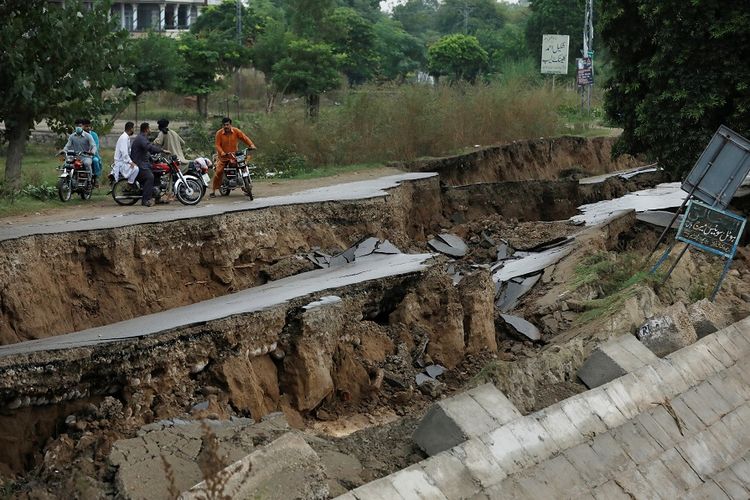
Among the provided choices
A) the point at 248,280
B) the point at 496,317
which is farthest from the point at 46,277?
the point at 496,317

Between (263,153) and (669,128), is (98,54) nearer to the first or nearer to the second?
(263,153)

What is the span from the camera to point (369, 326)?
11297mm

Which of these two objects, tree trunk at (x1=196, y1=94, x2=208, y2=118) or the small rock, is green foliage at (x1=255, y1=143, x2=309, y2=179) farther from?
tree trunk at (x1=196, y1=94, x2=208, y2=118)

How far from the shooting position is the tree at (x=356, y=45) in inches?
1839

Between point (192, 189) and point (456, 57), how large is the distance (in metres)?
40.5

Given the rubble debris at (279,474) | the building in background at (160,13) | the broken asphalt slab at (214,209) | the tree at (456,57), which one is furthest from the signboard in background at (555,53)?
the rubble debris at (279,474)

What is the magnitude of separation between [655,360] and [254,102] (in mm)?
37032

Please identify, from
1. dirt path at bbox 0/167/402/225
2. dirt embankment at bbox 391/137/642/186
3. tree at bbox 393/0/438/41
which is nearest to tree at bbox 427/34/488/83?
tree at bbox 393/0/438/41

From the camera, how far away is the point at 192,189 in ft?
53.6

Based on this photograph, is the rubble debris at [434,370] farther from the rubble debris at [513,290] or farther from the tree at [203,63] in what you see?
the tree at [203,63]

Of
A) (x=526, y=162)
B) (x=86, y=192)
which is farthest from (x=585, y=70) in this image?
(x=86, y=192)

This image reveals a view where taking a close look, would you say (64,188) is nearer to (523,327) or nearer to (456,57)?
(523,327)

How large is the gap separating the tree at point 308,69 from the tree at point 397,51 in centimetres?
2052

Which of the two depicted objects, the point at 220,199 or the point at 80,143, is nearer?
the point at 220,199
